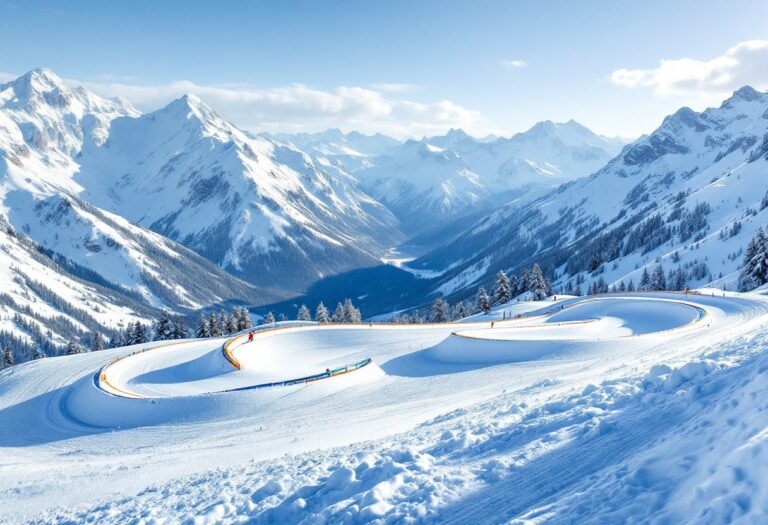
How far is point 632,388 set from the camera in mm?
13852

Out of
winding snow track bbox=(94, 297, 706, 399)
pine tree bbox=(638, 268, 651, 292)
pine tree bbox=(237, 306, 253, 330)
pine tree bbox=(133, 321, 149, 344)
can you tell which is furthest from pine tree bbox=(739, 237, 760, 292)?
pine tree bbox=(133, 321, 149, 344)

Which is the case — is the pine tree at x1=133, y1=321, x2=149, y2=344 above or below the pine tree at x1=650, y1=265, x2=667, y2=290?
above

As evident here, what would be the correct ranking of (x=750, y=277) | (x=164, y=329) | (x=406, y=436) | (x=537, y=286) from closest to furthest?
(x=406, y=436) → (x=750, y=277) → (x=164, y=329) → (x=537, y=286)

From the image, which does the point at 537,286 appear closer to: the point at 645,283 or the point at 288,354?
the point at 645,283

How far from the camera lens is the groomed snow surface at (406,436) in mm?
8961

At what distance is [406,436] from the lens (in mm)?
15969

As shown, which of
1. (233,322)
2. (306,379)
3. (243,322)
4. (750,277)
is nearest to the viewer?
(306,379)

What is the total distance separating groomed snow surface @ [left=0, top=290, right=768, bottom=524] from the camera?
29.4ft

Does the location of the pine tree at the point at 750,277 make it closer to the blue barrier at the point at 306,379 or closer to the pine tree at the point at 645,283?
the pine tree at the point at 645,283

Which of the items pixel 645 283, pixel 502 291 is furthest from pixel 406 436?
pixel 645 283

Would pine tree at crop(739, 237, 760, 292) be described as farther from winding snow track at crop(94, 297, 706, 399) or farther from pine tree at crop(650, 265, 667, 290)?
winding snow track at crop(94, 297, 706, 399)

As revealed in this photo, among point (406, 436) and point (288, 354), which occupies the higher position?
point (288, 354)

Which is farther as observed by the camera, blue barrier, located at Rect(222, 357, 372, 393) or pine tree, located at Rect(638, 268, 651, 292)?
pine tree, located at Rect(638, 268, 651, 292)

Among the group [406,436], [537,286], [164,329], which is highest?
[164,329]
